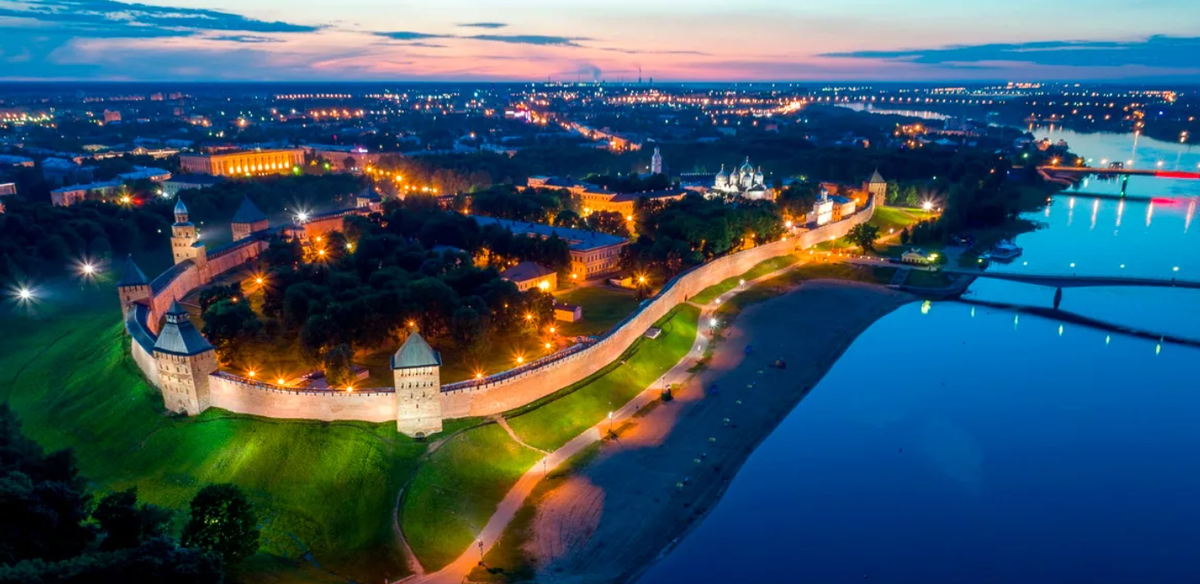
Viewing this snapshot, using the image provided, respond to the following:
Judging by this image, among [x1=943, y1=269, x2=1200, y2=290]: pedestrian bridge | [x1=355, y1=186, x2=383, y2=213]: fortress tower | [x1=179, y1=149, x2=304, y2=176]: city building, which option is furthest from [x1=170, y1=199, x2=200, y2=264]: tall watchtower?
[x1=943, y1=269, x2=1200, y2=290]: pedestrian bridge

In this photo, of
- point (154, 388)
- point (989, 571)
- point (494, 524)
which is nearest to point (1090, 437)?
point (989, 571)

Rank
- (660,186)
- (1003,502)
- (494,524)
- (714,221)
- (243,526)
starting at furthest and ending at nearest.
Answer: (660,186)
(714,221)
(1003,502)
(494,524)
(243,526)

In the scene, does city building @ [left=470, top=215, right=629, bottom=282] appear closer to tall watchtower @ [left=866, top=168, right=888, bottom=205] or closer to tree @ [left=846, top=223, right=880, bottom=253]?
tree @ [left=846, top=223, right=880, bottom=253]

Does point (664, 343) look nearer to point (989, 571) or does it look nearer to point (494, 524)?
point (494, 524)

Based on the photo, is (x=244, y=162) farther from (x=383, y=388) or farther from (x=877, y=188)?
(x=383, y=388)

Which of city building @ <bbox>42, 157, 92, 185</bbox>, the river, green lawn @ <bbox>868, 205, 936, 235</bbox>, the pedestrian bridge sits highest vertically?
city building @ <bbox>42, 157, 92, 185</bbox>
